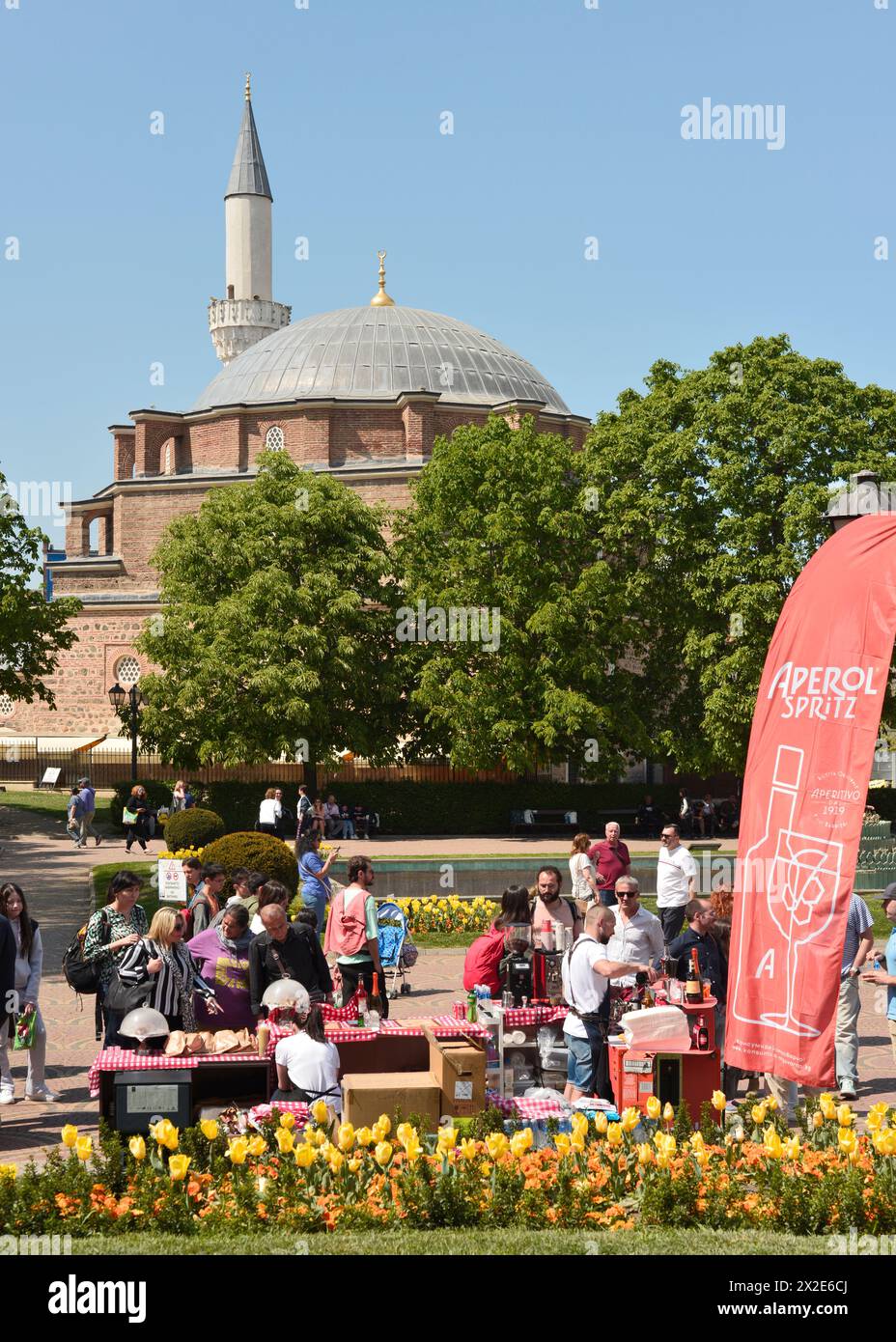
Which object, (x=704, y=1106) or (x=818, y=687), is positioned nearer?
(x=818, y=687)

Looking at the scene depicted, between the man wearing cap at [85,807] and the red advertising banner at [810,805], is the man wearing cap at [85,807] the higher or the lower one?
the lower one

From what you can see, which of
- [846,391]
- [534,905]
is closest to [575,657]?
[846,391]

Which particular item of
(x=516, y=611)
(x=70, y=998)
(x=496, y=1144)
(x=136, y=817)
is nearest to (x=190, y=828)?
(x=136, y=817)

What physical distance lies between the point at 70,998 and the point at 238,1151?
8290mm

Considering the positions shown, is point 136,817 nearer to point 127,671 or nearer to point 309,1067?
point 309,1067

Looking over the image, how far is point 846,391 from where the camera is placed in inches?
1270

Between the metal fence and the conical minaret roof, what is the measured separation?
26722 mm

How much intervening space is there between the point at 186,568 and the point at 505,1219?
1222 inches

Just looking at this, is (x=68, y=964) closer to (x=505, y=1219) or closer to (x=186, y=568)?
(x=505, y=1219)

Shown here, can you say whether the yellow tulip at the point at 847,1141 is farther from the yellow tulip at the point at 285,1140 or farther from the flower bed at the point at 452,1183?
the yellow tulip at the point at 285,1140

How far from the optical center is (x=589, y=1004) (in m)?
9.10

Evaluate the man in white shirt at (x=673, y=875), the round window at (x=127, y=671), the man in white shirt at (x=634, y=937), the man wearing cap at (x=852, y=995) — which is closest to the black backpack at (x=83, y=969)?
the man in white shirt at (x=634, y=937)

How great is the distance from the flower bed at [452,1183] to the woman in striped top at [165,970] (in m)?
1.76

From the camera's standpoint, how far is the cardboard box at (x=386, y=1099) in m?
8.00
